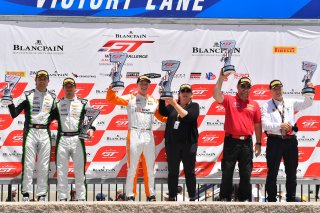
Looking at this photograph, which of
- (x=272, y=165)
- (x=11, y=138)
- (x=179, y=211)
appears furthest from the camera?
(x=11, y=138)

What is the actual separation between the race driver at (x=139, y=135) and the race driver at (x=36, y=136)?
36.4 inches

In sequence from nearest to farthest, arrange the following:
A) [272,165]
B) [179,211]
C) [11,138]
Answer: [179,211] → [272,165] → [11,138]

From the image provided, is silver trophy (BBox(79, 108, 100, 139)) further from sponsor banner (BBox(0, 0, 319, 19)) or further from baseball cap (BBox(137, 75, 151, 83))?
sponsor banner (BBox(0, 0, 319, 19))

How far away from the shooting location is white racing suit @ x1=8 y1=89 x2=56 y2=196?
8359mm

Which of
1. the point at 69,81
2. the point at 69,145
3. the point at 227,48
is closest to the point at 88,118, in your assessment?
the point at 69,145

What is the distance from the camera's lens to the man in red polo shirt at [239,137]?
8188 mm

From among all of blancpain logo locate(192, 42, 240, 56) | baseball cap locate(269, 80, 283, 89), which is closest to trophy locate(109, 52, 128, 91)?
blancpain logo locate(192, 42, 240, 56)

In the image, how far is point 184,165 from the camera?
27.8 feet

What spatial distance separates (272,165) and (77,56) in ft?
10.5

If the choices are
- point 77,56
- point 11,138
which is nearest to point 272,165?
point 77,56

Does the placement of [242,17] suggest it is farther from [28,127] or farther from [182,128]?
[28,127]

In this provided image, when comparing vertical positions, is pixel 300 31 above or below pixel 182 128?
above

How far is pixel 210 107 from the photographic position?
911cm

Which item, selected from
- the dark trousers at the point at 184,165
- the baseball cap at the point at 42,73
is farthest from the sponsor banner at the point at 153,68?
the dark trousers at the point at 184,165
